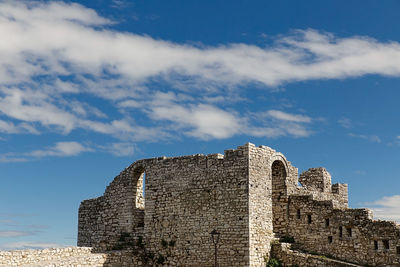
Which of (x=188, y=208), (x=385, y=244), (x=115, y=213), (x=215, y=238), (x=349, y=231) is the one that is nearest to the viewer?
(x=385, y=244)

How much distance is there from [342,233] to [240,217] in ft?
15.9

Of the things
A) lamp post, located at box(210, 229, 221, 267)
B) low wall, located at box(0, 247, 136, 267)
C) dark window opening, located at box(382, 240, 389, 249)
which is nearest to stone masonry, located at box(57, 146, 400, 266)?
dark window opening, located at box(382, 240, 389, 249)

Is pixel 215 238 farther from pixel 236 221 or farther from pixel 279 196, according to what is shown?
pixel 279 196

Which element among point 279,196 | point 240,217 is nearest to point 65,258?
point 240,217

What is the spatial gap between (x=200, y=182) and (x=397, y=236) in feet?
30.5

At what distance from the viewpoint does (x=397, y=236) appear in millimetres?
25562

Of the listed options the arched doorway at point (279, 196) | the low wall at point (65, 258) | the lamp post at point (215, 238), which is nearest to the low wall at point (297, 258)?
the arched doorway at point (279, 196)

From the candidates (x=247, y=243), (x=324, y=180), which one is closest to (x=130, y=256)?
(x=247, y=243)

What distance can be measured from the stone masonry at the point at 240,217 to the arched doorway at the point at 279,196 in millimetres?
50

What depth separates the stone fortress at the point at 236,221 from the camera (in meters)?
26.3

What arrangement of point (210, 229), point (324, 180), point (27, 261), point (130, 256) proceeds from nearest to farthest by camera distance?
1. point (27, 261)
2. point (210, 229)
3. point (130, 256)
4. point (324, 180)

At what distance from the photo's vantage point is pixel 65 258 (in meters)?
26.6

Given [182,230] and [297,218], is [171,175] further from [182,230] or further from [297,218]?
[297,218]

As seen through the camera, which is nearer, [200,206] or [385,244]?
[385,244]
